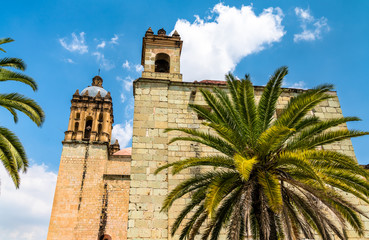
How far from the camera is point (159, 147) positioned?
34.8 ft

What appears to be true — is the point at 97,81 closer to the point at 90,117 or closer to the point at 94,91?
the point at 94,91

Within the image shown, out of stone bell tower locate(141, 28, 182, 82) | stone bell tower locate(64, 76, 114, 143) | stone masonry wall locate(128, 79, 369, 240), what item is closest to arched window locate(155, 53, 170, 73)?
stone bell tower locate(141, 28, 182, 82)

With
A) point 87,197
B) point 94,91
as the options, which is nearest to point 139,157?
point 87,197

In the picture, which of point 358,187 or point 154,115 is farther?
point 154,115

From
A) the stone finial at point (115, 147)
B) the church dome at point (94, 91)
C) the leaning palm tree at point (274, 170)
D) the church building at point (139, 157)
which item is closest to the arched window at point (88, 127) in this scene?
the church building at point (139, 157)

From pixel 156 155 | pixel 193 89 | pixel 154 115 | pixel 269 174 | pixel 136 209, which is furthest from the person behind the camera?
pixel 193 89

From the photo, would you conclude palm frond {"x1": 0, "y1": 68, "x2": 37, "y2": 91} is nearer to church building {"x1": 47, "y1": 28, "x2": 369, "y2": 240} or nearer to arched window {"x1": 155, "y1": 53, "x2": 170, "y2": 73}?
church building {"x1": 47, "y1": 28, "x2": 369, "y2": 240}

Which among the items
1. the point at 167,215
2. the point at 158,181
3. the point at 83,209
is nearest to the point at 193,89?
the point at 158,181

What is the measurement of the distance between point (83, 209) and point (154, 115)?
38.5 ft

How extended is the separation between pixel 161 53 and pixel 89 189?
37.6 feet

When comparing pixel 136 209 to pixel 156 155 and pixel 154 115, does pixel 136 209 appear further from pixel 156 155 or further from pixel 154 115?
pixel 154 115

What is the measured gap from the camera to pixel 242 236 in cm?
718

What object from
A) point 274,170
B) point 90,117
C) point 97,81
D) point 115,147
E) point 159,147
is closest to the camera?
point 274,170

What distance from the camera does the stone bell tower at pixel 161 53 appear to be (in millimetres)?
13055
